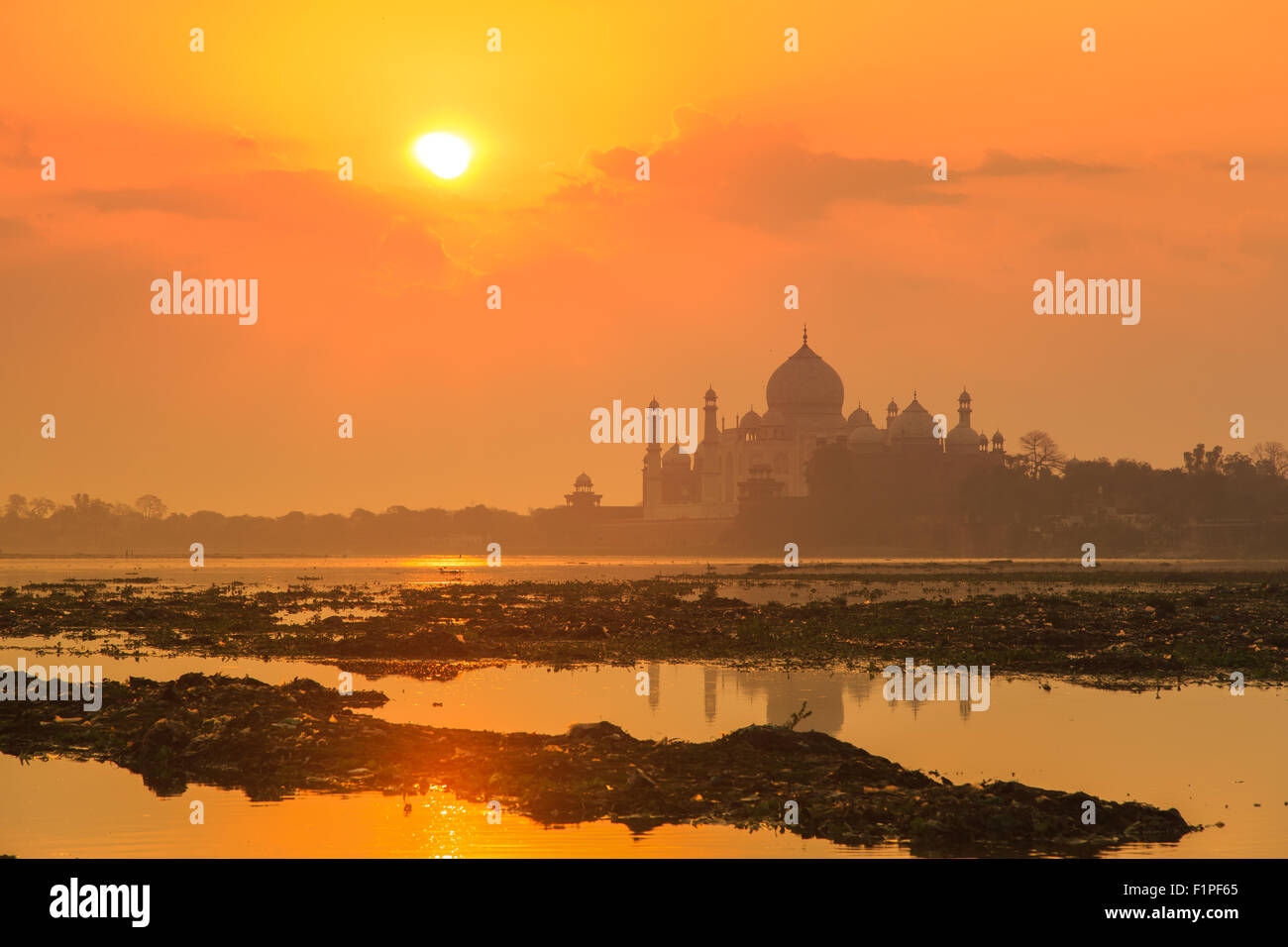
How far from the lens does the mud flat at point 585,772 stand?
→ 37.4 feet

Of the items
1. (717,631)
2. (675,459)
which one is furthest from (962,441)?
(717,631)

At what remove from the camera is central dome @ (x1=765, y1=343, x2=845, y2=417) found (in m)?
126

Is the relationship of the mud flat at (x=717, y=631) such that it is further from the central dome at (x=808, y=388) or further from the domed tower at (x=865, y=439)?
the central dome at (x=808, y=388)

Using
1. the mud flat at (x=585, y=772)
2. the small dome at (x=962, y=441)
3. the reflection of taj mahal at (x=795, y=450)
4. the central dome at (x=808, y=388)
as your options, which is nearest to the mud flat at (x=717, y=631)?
the mud flat at (x=585, y=772)

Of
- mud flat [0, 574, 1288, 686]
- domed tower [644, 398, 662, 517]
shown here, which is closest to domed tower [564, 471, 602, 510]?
domed tower [644, 398, 662, 517]

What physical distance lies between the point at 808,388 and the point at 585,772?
375ft

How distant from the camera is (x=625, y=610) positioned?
115 feet

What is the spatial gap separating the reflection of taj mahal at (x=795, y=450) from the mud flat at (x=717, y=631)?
71.6 meters

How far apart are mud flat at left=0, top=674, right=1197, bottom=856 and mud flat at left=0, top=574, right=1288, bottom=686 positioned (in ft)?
25.5

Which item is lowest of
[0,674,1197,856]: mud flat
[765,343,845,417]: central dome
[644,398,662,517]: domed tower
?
[0,674,1197,856]: mud flat

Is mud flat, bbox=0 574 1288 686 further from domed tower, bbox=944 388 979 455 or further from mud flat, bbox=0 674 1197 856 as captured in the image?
domed tower, bbox=944 388 979 455

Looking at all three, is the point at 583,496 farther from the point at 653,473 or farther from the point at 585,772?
the point at 585,772
